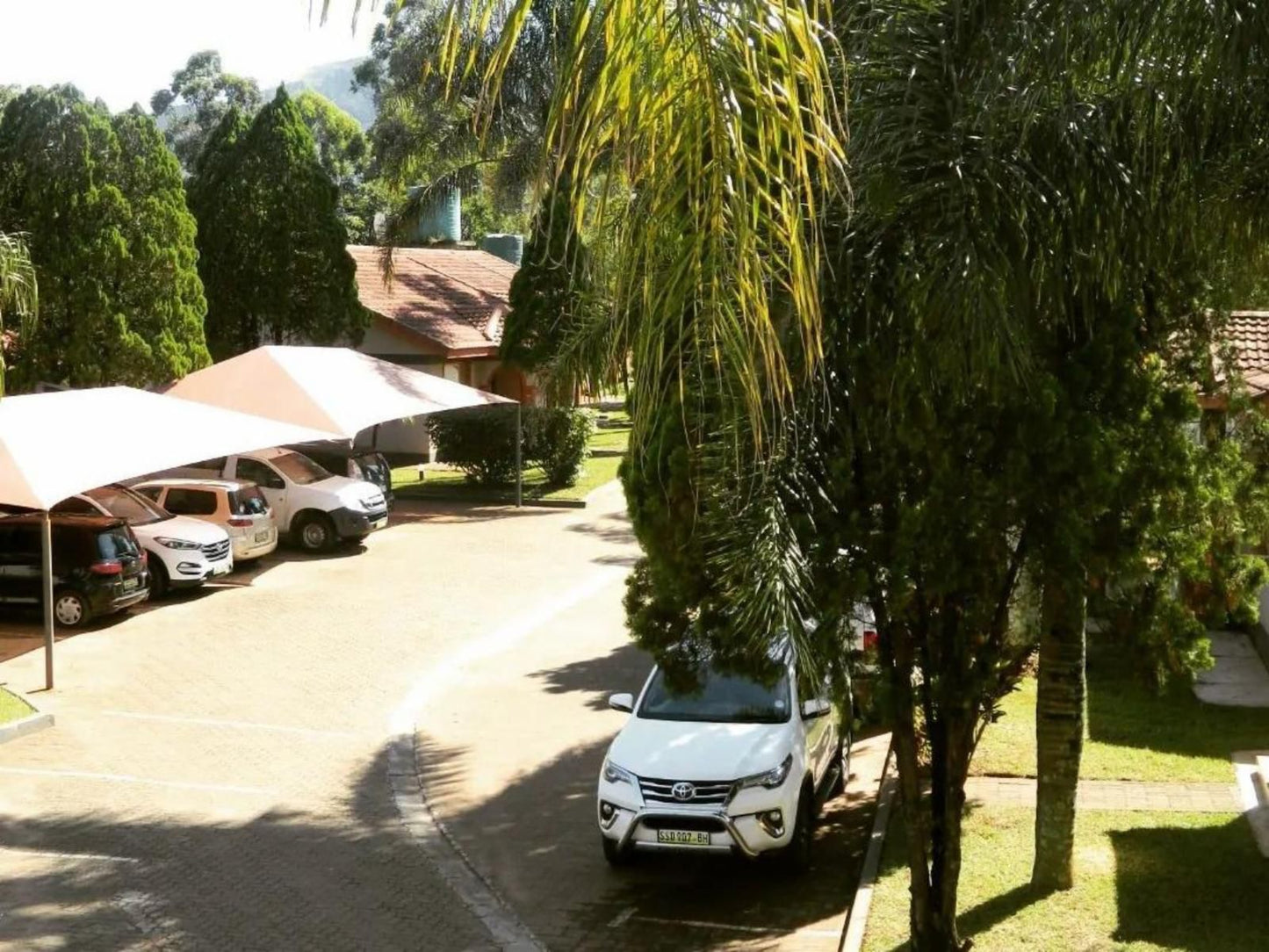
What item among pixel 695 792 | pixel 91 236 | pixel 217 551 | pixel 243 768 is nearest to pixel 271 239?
pixel 91 236

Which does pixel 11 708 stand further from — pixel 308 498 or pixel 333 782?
pixel 308 498

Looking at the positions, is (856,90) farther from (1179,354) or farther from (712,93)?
(712,93)

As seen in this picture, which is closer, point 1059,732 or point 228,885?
point 1059,732

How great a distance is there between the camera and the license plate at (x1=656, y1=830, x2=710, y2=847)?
11.5 metres

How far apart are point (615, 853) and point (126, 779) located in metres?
5.02

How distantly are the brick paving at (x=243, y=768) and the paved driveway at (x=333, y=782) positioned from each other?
3 centimetres

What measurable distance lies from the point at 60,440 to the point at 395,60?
1008 inches

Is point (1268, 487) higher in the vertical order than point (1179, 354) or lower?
lower

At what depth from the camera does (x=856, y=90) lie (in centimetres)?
766

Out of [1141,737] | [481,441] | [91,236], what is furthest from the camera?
[481,441]

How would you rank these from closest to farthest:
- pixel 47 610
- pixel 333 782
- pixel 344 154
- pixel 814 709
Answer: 1. pixel 814 709
2. pixel 333 782
3. pixel 47 610
4. pixel 344 154

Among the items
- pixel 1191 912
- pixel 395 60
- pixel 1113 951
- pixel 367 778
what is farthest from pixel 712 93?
pixel 395 60

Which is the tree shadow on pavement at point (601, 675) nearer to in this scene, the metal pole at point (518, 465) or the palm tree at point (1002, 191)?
the palm tree at point (1002, 191)

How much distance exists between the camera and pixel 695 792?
38.2 ft
